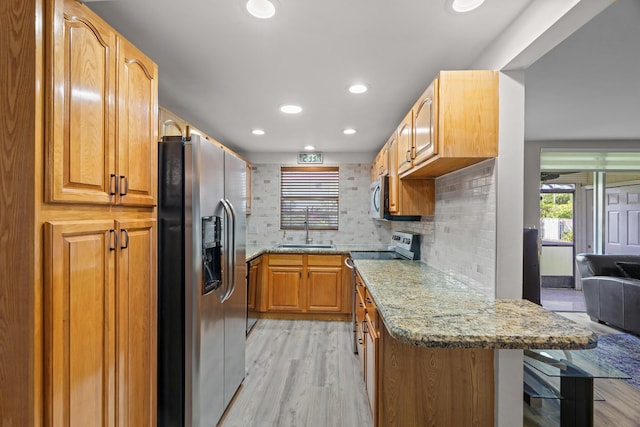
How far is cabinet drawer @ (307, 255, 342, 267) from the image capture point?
157 inches

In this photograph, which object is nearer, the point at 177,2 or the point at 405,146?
the point at 177,2

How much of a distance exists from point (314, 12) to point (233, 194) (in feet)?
3.97

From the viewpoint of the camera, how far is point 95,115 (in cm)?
118

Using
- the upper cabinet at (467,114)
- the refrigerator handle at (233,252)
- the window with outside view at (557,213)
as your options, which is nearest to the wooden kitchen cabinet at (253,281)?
the refrigerator handle at (233,252)

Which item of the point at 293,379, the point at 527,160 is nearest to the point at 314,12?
the point at 293,379

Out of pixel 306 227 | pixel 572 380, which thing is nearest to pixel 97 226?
pixel 572 380

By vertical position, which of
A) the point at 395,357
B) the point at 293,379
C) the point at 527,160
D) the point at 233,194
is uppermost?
the point at 527,160

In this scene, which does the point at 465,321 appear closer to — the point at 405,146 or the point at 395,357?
the point at 395,357

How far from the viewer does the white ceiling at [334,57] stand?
57.4 inches

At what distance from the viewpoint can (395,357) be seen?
1.55 metres

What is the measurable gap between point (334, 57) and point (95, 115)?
4.17ft

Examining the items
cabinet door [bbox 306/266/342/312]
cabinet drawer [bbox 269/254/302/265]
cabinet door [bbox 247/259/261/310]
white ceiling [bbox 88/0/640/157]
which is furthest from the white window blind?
white ceiling [bbox 88/0/640/157]

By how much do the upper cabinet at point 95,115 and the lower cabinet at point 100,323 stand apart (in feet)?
0.45

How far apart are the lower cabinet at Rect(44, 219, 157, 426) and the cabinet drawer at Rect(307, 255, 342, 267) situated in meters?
2.52
